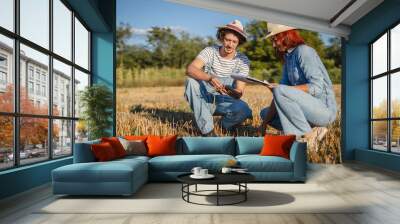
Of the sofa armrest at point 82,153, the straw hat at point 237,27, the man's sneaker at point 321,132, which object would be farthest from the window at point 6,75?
the man's sneaker at point 321,132

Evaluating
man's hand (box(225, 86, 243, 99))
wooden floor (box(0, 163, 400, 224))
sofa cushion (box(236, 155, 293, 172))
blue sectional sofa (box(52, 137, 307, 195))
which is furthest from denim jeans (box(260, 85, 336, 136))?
wooden floor (box(0, 163, 400, 224))

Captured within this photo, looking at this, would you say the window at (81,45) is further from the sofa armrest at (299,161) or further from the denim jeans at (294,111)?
the sofa armrest at (299,161)

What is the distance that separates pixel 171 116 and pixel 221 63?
177 cm

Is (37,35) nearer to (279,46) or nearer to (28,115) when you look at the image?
(28,115)

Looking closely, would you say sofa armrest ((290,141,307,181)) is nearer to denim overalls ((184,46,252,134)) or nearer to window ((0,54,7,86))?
denim overalls ((184,46,252,134))

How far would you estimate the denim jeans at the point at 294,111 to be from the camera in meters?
9.34

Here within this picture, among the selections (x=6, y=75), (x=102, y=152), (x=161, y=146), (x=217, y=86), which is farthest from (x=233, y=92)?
(x=6, y=75)

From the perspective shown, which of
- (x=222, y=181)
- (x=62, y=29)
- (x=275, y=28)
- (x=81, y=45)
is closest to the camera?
(x=222, y=181)

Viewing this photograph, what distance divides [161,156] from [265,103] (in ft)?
11.6

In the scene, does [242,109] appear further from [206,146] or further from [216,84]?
[206,146]

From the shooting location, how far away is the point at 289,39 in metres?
9.63

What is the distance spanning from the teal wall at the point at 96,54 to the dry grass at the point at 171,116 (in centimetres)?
51

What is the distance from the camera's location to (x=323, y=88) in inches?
374

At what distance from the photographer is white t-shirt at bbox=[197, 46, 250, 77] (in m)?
9.39
